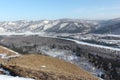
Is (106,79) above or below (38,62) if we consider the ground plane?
below

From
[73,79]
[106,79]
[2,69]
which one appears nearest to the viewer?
[73,79]

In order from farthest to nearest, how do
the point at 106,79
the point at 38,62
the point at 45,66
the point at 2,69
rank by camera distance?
the point at 106,79 < the point at 38,62 < the point at 45,66 < the point at 2,69

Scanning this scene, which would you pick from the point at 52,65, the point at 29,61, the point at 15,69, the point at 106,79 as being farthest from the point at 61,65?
the point at 106,79

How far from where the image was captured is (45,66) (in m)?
20.9

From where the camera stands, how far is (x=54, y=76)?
16672 mm

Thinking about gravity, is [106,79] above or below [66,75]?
below

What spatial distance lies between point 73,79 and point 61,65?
5.67 meters

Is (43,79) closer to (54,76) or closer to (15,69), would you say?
(54,76)

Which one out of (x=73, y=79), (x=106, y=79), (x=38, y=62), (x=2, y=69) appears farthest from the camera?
(x=106, y=79)

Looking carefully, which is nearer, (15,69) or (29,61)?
(15,69)

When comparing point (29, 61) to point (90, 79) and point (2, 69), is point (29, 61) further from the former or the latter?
point (90, 79)

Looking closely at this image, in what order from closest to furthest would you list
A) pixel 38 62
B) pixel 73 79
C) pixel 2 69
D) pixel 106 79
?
1. pixel 73 79
2. pixel 2 69
3. pixel 38 62
4. pixel 106 79

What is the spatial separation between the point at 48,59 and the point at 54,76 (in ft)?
22.5

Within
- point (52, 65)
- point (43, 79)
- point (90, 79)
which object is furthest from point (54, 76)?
point (52, 65)
